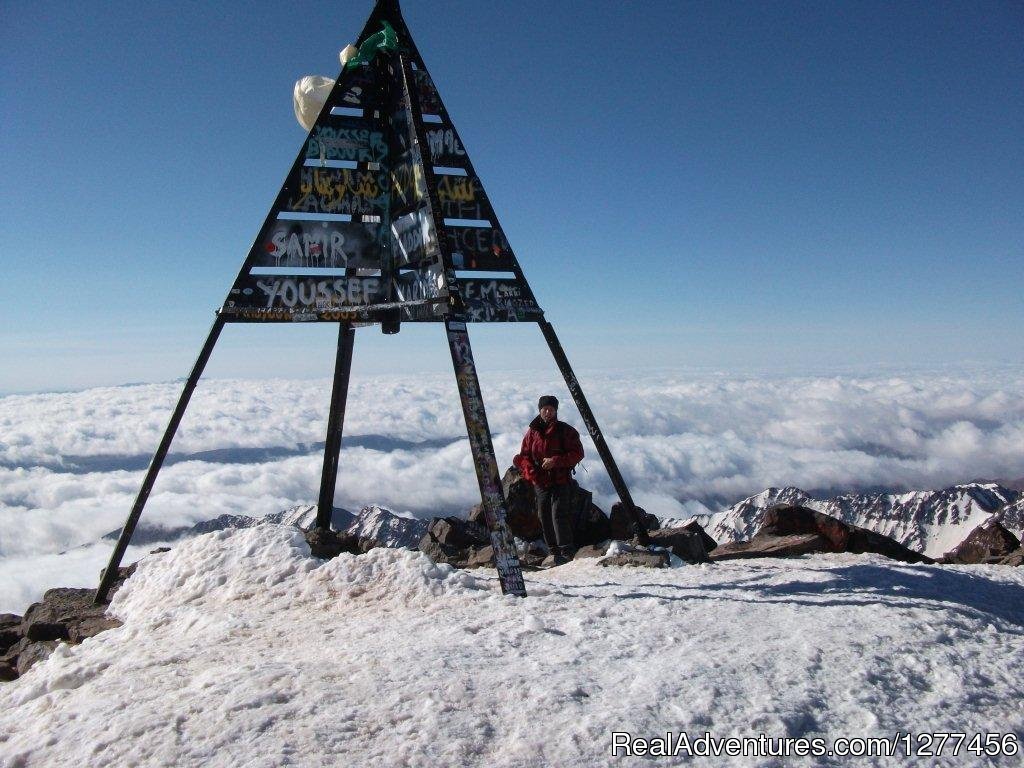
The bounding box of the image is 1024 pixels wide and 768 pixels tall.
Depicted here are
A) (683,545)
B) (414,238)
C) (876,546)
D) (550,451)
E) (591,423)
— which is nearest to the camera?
(414,238)

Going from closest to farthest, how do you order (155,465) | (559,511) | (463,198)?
(155,465) → (463,198) → (559,511)

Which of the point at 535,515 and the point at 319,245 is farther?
the point at 535,515

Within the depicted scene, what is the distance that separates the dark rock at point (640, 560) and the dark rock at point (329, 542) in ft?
10.8

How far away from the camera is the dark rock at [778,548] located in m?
9.90

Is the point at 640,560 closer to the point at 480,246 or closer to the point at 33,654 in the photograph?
the point at 480,246

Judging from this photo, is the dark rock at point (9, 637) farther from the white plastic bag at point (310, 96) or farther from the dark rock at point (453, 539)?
the white plastic bag at point (310, 96)

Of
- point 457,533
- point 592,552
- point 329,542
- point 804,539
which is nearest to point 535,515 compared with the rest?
point 457,533

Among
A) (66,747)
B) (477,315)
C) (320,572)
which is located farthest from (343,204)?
(66,747)

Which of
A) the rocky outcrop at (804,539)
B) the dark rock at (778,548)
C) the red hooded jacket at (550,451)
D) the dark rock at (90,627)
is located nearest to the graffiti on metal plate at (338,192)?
the red hooded jacket at (550,451)

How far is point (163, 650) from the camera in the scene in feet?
16.7

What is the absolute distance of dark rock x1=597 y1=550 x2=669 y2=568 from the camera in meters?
8.23

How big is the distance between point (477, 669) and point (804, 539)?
7.56 metres

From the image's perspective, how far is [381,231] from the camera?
852 centimetres

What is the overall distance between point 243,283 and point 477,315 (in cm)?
272
